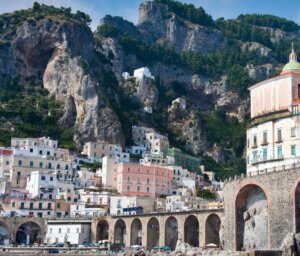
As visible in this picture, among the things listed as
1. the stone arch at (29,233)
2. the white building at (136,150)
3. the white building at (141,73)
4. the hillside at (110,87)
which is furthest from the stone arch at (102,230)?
the white building at (141,73)

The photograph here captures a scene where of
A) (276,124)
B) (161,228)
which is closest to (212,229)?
(161,228)

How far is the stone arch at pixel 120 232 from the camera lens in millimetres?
72938

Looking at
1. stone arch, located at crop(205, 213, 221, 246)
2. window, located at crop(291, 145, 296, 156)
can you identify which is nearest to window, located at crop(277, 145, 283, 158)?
window, located at crop(291, 145, 296, 156)

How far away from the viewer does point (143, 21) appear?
7264 inches

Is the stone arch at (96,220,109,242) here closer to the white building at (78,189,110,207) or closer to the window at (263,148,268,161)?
the white building at (78,189,110,207)

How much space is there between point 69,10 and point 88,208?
2611 inches

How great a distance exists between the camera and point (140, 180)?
3460 inches

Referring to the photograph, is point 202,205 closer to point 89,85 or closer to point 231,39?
point 89,85

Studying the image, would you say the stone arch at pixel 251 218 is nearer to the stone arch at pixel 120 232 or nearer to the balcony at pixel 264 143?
the balcony at pixel 264 143

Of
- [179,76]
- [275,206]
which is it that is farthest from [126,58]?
[275,206]

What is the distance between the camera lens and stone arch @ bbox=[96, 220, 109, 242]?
7525 centimetres

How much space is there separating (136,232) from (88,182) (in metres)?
19.5

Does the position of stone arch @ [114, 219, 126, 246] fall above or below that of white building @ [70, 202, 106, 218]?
below

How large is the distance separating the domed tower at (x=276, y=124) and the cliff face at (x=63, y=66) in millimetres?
54783
